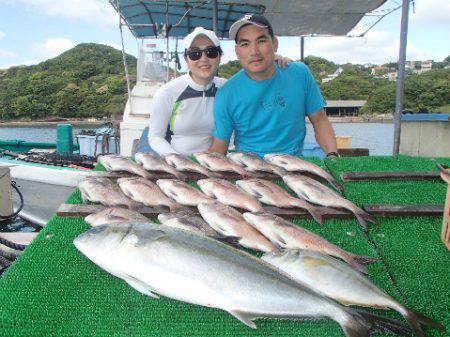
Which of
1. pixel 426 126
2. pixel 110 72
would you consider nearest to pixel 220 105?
pixel 426 126

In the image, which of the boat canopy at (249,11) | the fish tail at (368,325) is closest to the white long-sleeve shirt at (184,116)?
the fish tail at (368,325)

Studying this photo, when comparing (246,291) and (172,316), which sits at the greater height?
(246,291)

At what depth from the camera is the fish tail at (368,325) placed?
1271mm

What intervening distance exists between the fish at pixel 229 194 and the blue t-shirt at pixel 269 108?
151 centimetres

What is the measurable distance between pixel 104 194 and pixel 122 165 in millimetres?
633

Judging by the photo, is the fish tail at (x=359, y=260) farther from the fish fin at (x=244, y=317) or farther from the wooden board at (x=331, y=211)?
the fish fin at (x=244, y=317)

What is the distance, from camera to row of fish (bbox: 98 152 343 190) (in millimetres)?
3121

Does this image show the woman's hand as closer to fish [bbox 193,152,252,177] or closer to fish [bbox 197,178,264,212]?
fish [bbox 193,152,252,177]

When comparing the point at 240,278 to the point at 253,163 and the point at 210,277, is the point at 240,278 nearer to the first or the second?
the point at 210,277

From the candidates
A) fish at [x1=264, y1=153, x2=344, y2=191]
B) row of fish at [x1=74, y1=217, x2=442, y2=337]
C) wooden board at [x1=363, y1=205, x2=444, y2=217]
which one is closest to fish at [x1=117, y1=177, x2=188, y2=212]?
row of fish at [x1=74, y1=217, x2=442, y2=337]

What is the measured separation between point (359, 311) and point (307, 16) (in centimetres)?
852

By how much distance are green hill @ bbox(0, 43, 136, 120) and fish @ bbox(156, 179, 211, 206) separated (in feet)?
124

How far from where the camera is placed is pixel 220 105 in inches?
163

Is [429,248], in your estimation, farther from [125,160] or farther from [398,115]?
[398,115]
